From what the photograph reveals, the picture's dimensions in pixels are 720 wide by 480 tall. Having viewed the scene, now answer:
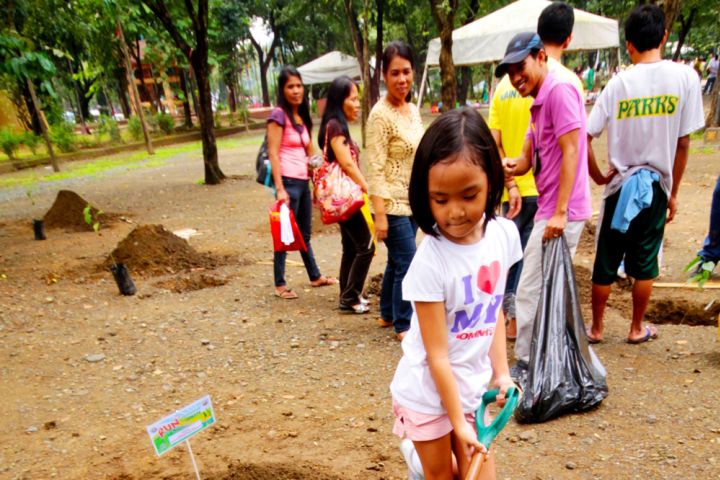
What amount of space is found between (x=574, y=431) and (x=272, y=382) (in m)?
1.68

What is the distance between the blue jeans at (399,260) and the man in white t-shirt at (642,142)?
110cm

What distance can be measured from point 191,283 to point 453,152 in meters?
4.14

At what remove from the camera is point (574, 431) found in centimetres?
247

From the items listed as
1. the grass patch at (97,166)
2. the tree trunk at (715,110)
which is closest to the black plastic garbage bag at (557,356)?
the tree trunk at (715,110)

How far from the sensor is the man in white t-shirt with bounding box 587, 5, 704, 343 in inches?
109

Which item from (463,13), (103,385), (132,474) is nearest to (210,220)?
(103,385)

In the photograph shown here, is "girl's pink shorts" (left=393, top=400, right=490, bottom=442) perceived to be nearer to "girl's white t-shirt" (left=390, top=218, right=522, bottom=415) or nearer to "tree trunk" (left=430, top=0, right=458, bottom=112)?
"girl's white t-shirt" (left=390, top=218, right=522, bottom=415)

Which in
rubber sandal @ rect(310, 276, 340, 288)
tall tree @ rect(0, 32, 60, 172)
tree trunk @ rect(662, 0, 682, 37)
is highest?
tree trunk @ rect(662, 0, 682, 37)

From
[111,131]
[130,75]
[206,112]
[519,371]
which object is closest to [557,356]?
[519,371]

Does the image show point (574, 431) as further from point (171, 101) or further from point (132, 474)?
point (171, 101)

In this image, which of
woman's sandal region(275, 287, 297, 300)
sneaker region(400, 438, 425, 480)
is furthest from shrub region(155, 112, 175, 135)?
sneaker region(400, 438, 425, 480)

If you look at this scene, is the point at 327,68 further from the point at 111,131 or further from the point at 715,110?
the point at 715,110

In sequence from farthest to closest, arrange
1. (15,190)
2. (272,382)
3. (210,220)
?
(15,190), (210,220), (272,382)

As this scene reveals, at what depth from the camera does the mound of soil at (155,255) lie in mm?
5355
